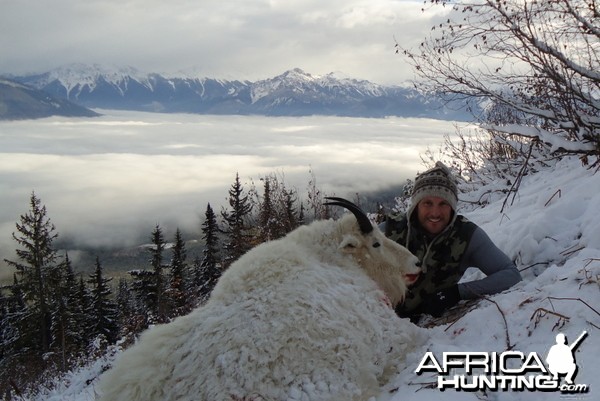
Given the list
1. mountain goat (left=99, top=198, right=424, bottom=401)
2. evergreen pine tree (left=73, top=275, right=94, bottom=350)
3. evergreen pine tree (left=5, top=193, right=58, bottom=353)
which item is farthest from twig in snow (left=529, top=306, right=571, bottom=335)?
evergreen pine tree (left=73, top=275, right=94, bottom=350)

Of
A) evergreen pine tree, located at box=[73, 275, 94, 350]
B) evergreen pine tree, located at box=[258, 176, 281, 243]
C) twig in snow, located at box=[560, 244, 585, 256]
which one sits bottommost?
evergreen pine tree, located at box=[73, 275, 94, 350]

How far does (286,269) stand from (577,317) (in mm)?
2151

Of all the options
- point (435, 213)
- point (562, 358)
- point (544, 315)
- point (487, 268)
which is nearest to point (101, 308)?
point (435, 213)

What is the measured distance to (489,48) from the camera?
201 inches

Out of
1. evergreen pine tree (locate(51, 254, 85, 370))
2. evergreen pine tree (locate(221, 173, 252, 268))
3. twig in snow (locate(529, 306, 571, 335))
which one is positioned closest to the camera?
twig in snow (locate(529, 306, 571, 335))

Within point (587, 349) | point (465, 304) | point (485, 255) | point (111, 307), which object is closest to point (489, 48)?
point (485, 255)

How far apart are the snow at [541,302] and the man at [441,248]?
436 mm

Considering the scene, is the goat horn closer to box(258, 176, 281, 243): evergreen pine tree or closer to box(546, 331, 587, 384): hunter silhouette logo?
box(546, 331, 587, 384): hunter silhouette logo

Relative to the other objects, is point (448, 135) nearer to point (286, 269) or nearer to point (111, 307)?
point (286, 269)

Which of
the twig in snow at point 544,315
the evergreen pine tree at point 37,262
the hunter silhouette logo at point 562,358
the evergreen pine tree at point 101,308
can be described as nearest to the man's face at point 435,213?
the twig in snow at point 544,315

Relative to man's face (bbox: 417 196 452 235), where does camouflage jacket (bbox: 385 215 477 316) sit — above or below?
below

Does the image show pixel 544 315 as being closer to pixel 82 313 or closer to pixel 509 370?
pixel 509 370

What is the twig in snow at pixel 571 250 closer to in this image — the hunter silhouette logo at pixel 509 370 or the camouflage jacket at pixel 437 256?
the camouflage jacket at pixel 437 256

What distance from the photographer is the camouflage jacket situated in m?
5.04
